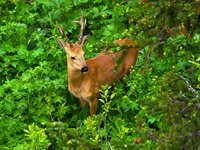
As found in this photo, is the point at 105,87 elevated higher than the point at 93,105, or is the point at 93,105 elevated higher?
the point at 105,87

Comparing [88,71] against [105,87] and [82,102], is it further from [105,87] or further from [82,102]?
[105,87]

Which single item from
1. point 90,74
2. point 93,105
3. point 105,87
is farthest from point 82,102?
point 105,87

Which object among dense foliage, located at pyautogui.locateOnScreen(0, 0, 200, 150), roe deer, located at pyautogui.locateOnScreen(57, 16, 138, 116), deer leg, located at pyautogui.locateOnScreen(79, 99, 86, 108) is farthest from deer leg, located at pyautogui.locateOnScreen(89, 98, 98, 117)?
deer leg, located at pyautogui.locateOnScreen(79, 99, 86, 108)

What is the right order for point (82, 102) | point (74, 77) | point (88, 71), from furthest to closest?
point (82, 102), point (88, 71), point (74, 77)

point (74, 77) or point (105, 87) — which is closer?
point (105, 87)

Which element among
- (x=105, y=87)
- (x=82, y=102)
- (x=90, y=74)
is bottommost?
(x=82, y=102)

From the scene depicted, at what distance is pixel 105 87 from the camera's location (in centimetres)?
736

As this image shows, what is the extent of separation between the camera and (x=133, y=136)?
8766mm

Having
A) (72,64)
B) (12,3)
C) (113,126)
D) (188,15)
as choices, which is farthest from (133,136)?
(12,3)

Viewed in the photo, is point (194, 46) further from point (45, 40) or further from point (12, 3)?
point (12, 3)

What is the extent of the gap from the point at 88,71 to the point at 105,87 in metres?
2.50

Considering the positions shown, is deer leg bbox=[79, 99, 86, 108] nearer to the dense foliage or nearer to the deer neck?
the dense foliage

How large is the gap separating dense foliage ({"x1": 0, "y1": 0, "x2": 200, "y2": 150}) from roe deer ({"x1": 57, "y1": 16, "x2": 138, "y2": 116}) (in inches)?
7.3

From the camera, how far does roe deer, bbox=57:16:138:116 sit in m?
9.45
